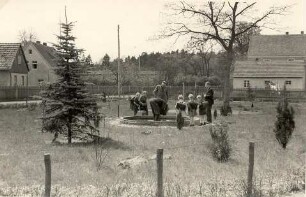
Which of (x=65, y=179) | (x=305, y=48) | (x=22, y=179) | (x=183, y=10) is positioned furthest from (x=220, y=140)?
(x=305, y=48)

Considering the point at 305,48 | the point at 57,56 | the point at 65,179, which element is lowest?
the point at 65,179

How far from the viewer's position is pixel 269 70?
178 feet

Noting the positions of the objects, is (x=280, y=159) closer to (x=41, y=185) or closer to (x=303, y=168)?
(x=303, y=168)

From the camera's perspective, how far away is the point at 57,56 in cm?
1380

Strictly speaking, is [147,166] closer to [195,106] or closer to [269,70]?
[195,106]

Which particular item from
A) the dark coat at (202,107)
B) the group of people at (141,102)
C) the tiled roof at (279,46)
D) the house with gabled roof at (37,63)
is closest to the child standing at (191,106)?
the dark coat at (202,107)

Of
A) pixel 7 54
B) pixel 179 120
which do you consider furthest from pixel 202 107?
pixel 7 54

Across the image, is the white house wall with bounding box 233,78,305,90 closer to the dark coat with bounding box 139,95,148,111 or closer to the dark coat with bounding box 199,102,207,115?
the dark coat with bounding box 139,95,148,111

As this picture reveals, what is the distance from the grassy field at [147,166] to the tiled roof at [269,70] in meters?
37.6

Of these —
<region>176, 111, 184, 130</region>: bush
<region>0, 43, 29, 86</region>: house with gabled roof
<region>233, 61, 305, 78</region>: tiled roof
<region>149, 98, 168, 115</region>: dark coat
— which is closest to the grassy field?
<region>176, 111, 184, 130</region>: bush

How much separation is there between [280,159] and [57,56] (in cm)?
709

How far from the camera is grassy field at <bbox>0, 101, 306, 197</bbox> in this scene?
852 centimetres

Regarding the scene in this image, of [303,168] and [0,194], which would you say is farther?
[303,168]

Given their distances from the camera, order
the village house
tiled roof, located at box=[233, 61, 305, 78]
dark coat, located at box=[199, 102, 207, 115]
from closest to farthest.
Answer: dark coat, located at box=[199, 102, 207, 115] < the village house < tiled roof, located at box=[233, 61, 305, 78]
